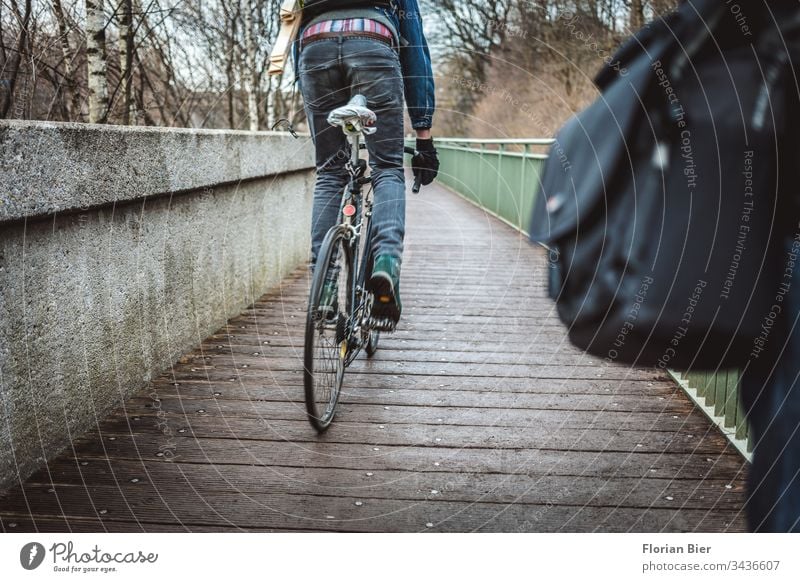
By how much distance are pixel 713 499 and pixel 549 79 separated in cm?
657

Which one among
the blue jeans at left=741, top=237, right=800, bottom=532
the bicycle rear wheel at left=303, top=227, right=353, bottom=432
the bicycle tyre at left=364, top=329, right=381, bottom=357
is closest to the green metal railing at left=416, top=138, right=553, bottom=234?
the bicycle tyre at left=364, top=329, right=381, bottom=357

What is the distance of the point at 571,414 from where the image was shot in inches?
104

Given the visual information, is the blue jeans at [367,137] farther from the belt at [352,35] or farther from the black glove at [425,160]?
the black glove at [425,160]

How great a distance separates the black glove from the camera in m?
2.79

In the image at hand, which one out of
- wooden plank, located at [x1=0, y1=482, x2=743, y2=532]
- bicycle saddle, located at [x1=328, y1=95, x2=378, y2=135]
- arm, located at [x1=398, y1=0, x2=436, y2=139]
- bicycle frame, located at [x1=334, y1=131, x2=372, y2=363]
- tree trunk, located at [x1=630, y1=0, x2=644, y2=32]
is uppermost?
tree trunk, located at [x1=630, y1=0, x2=644, y2=32]

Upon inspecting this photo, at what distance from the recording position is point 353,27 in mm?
2490

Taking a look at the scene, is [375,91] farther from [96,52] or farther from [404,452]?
[96,52]

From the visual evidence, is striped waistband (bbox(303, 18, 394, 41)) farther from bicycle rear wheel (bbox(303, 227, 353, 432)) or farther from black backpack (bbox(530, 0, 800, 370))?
black backpack (bbox(530, 0, 800, 370))

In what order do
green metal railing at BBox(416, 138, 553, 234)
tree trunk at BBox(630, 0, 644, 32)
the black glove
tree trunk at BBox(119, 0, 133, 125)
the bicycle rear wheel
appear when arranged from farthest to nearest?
green metal railing at BBox(416, 138, 553, 234) < tree trunk at BBox(630, 0, 644, 32) < tree trunk at BBox(119, 0, 133, 125) < the black glove < the bicycle rear wheel

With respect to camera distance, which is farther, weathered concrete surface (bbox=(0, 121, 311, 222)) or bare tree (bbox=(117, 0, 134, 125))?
bare tree (bbox=(117, 0, 134, 125))

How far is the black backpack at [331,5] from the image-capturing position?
8.21ft

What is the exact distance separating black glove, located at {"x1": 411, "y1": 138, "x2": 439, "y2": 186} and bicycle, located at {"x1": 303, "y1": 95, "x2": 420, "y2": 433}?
0.03 meters

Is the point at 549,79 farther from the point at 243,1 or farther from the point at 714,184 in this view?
the point at 714,184
